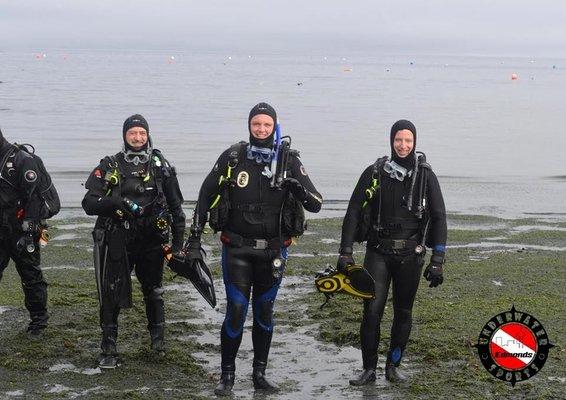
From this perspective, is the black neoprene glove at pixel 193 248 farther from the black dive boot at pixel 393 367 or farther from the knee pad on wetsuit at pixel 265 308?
the black dive boot at pixel 393 367

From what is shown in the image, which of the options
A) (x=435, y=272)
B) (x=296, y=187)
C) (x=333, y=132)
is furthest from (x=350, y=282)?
(x=333, y=132)

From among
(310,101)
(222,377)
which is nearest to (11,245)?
(222,377)

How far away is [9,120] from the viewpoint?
4441 cm

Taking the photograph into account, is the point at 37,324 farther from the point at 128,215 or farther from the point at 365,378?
the point at 365,378

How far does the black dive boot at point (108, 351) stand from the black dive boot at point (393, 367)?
2.12 meters

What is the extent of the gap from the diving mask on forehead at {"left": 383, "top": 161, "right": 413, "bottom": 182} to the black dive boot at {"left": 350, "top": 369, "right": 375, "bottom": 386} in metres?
1.46

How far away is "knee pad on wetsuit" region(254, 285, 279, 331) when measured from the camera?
23.4 feet

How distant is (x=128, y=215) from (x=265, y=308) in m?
1.28

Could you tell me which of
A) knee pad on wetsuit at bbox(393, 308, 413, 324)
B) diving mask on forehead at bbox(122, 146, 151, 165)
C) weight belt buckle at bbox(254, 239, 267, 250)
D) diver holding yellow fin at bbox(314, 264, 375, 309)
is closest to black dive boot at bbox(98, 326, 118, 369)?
diving mask on forehead at bbox(122, 146, 151, 165)

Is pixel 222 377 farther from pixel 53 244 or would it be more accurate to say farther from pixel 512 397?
pixel 53 244

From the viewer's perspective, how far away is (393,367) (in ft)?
23.9

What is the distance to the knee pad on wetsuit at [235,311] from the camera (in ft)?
23.0

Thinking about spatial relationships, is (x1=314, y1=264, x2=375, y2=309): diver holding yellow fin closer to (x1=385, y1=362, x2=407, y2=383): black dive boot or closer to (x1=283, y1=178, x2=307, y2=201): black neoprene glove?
(x1=385, y1=362, x2=407, y2=383): black dive boot

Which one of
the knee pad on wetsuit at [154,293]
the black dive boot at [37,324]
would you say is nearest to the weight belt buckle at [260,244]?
the knee pad on wetsuit at [154,293]
